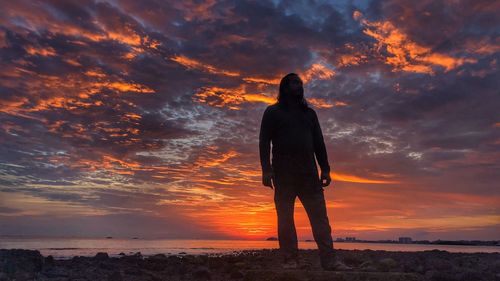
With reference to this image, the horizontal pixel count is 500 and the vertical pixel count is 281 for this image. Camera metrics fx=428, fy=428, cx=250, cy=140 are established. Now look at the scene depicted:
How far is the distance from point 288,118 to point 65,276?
223 inches

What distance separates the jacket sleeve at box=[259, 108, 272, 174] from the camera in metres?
6.62

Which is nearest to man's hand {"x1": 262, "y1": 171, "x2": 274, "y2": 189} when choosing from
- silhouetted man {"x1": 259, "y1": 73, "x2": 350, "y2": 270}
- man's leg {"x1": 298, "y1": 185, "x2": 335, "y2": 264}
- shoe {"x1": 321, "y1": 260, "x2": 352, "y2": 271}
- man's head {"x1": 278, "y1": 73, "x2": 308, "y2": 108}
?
silhouetted man {"x1": 259, "y1": 73, "x2": 350, "y2": 270}

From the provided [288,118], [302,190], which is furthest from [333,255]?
[288,118]

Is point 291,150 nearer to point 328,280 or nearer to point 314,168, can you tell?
point 314,168

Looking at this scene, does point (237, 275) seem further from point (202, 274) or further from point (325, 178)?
point (325, 178)

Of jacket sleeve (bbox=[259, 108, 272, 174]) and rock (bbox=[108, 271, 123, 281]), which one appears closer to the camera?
jacket sleeve (bbox=[259, 108, 272, 174])

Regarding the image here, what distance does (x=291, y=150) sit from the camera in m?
6.59

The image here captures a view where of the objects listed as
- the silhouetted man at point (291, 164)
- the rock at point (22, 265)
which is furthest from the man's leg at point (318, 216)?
the rock at point (22, 265)

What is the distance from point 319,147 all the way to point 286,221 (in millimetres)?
1345

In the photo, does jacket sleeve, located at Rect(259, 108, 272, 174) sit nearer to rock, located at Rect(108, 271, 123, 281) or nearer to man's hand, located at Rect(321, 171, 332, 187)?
man's hand, located at Rect(321, 171, 332, 187)

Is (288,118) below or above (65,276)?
above

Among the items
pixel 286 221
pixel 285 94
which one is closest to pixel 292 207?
pixel 286 221

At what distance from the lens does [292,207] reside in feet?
21.6

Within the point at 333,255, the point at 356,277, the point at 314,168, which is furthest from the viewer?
the point at 314,168
